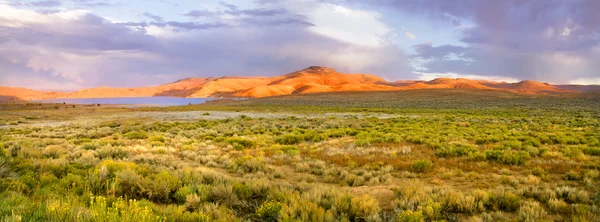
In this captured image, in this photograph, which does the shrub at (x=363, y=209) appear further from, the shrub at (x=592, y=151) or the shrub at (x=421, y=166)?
the shrub at (x=592, y=151)

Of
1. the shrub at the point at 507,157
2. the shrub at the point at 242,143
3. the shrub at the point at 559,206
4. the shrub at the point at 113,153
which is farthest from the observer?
the shrub at the point at 242,143

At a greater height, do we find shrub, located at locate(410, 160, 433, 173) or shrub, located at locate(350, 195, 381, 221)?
shrub, located at locate(350, 195, 381, 221)

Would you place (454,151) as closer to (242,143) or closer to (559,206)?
(559,206)

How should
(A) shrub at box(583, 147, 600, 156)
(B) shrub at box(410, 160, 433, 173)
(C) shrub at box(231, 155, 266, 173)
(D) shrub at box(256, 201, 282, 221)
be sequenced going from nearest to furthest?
1. (D) shrub at box(256, 201, 282, 221)
2. (B) shrub at box(410, 160, 433, 173)
3. (C) shrub at box(231, 155, 266, 173)
4. (A) shrub at box(583, 147, 600, 156)

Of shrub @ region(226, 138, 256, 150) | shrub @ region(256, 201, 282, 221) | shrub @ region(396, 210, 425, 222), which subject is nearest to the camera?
shrub @ region(396, 210, 425, 222)

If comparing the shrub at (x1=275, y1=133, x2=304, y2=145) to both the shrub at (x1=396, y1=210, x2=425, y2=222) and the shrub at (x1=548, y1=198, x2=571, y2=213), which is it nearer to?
the shrub at (x1=396, y1=210, x2=425, y2=222)

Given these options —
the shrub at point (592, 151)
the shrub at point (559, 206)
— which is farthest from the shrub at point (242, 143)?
the shrub at point (592, 151)

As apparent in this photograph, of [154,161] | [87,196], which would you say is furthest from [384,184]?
[154,161]

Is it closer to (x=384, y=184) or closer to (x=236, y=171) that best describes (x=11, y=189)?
(x=236, y=171)

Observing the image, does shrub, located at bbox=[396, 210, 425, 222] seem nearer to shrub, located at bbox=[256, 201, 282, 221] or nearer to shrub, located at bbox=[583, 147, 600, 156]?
shrub, located at bbox=[256, 201, 282, 221]

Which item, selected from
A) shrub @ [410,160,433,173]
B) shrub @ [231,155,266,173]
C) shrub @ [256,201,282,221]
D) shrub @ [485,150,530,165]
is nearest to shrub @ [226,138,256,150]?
shrub @ [231,155,266,173]

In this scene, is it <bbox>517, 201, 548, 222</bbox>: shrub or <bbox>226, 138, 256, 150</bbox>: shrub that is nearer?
<bbox>517, 201, 548, 222</bbox>: shrub

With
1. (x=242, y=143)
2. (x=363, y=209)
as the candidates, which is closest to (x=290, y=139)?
(x=242, y=143)

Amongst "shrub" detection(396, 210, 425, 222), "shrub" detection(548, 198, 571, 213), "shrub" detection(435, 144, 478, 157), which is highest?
"shrub" detection(396, 210, 425, 222)
